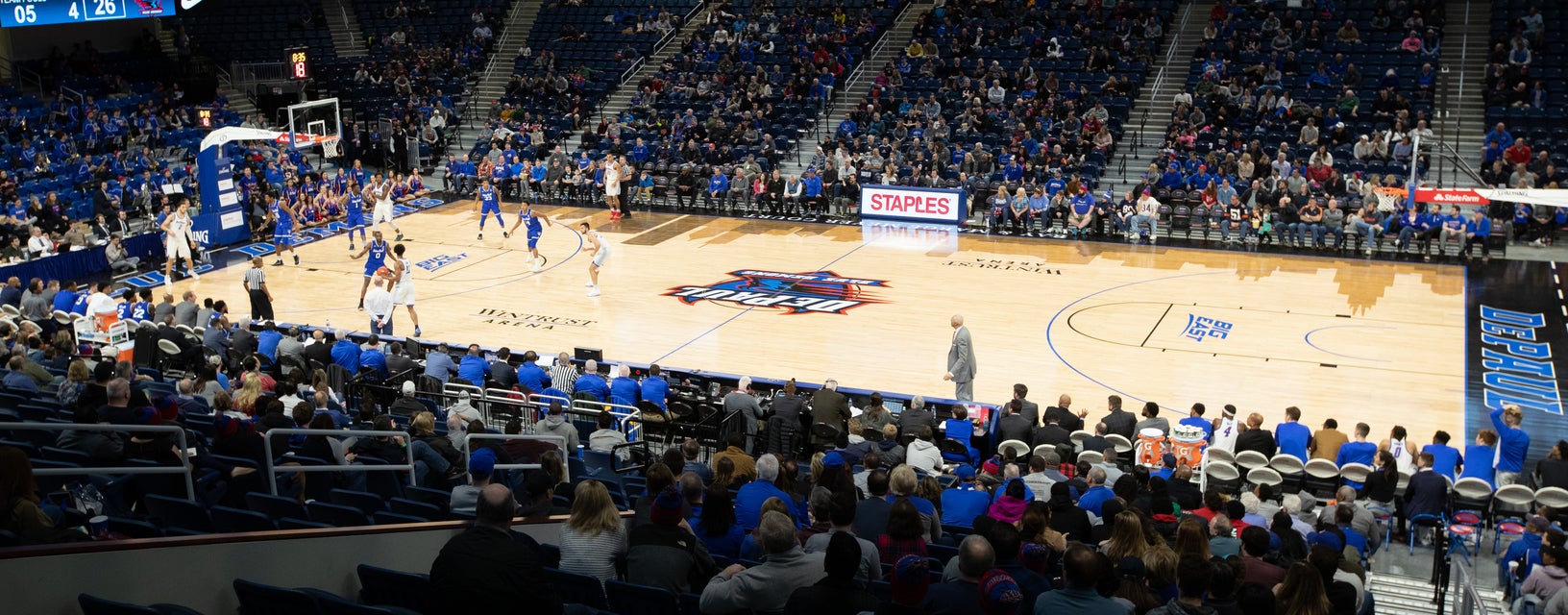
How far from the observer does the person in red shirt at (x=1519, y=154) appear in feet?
93.4

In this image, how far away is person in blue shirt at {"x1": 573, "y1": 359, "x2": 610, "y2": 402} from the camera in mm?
15798

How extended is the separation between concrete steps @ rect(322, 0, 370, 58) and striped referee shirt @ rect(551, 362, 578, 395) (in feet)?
101

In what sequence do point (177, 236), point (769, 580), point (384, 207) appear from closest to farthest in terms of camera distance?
1. point (769, 580)
2. point (177, 236)
3. point (384, 207)

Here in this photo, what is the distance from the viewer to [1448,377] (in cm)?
1883

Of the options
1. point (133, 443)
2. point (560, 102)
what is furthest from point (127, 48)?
point (133, 443)

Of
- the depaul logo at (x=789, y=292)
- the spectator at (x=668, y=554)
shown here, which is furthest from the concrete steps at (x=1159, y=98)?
the spectator at (x=668, y=554)

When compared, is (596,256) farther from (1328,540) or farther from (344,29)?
(344,29)

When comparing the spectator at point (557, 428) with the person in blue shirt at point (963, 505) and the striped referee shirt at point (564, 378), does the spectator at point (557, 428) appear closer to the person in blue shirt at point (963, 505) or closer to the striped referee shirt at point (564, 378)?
the striped referee shirt at point (564, 378)

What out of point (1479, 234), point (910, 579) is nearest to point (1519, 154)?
point (1479, 234)

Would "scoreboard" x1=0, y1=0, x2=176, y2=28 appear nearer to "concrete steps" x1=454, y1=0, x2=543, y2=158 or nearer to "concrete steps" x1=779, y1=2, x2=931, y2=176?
"concrete steps" x1=454, y1=0, x2=543, y2=158

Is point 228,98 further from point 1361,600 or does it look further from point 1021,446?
point 1361,600

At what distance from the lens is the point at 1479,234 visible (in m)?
25.8

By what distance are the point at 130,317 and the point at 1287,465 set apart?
15.8 meters

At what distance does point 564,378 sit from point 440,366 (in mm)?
1563
